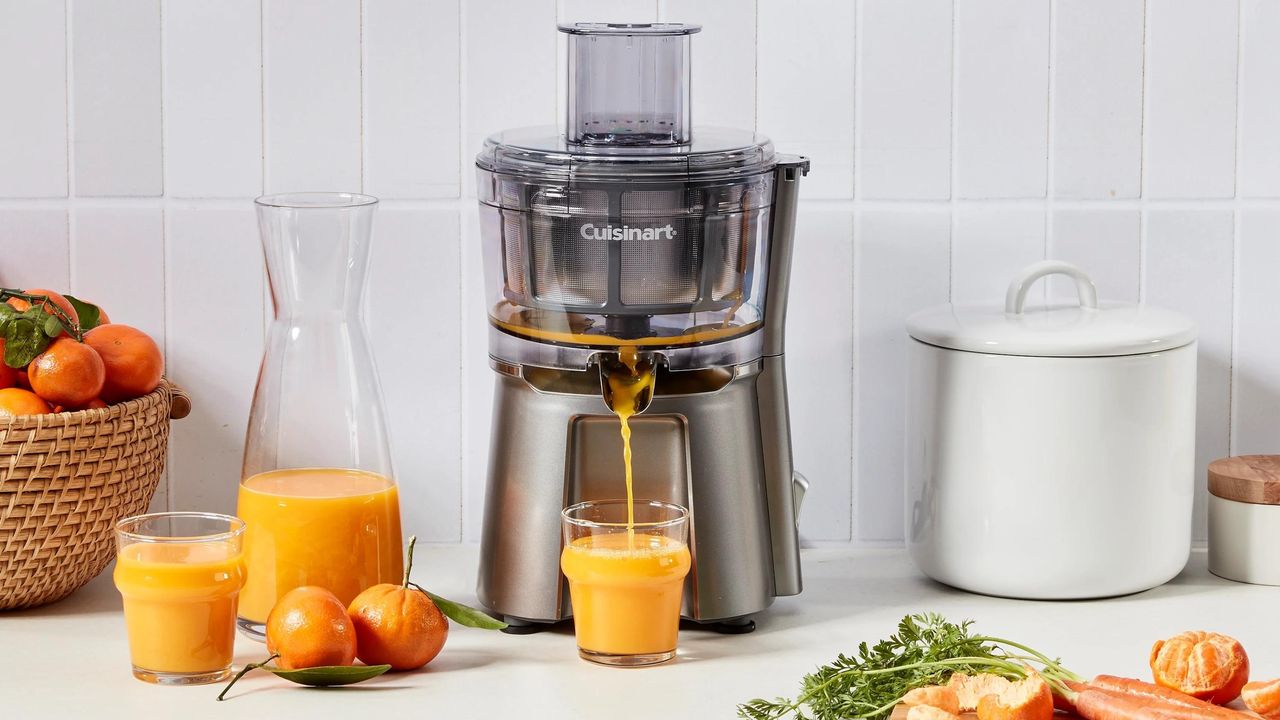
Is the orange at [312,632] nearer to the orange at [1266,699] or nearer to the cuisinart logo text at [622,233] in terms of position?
the cuisinart logo text at [622,233]

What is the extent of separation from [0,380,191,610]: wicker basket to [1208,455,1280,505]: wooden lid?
973mm

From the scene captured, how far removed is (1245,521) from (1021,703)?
20.7 inches

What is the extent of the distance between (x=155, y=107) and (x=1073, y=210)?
3.01ft

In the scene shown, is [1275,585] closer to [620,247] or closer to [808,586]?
[808,586]

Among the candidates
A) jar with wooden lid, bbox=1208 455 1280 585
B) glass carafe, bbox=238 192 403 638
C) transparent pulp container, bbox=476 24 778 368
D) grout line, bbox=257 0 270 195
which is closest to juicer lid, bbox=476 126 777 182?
transparent pulp container, bbox=476 24 778 368

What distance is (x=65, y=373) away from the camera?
1160 mm

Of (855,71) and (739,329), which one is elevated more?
(855,71)

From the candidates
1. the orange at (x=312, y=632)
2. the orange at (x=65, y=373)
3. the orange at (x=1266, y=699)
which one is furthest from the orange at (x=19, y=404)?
the orange at (x=1266, y=699)

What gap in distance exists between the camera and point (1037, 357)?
1.22 metres

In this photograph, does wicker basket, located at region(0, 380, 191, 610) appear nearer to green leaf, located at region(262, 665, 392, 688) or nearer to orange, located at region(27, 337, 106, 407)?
orange, located at region(27, 337, 106, 407)

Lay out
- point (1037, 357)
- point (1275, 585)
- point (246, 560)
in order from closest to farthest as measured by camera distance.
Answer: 1. point (246, 560)
2. point (1037, 357)
3. point (1275, 585)

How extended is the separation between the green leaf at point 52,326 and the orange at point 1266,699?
95 centimetres

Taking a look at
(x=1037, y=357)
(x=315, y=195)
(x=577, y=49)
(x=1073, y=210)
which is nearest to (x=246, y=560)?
(x=315, y=195)

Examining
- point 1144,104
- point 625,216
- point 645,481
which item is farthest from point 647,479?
point 1144,104
